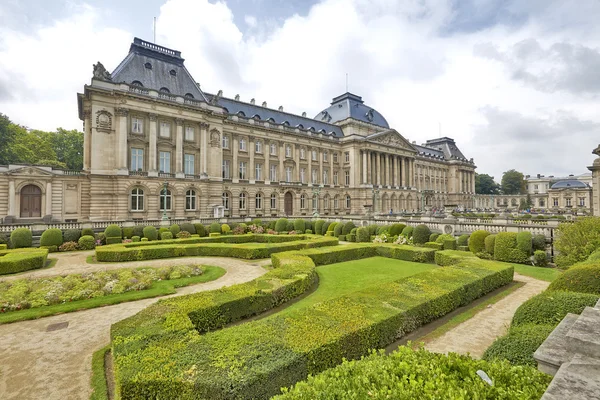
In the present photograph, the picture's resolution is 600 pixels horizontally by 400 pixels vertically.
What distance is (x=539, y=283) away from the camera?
1287 cm

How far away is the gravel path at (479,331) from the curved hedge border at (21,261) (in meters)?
19.6

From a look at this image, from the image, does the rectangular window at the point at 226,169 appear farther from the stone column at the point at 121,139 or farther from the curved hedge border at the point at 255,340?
the curved hedge border at the point at 255,340

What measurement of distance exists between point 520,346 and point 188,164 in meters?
37.5

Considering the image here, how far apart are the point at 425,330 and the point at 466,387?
556cm

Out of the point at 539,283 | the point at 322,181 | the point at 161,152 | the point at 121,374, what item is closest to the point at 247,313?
the point at 121,374

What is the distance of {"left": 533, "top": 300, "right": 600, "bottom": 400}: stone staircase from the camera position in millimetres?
2540

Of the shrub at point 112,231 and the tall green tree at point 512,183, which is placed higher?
the tall green tree at point 512,183

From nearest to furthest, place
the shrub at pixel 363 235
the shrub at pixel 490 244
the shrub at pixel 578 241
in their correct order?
the shrub at pixel 578 241
the shrub at pixel 490 244
the shrub at pixel 363 235

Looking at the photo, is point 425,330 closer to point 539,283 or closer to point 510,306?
point 510,306

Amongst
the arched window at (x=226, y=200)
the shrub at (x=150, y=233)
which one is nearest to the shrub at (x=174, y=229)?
the shrub at (x=150, y=233)

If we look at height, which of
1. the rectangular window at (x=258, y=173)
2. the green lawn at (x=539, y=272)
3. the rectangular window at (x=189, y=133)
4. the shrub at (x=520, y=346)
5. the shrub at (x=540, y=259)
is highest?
the rectangular window at (x=189, y=133)

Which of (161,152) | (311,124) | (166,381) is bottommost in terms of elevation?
(166,381)

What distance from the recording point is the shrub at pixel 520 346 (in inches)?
177

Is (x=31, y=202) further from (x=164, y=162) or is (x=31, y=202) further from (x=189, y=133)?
(x=189, y=133)
